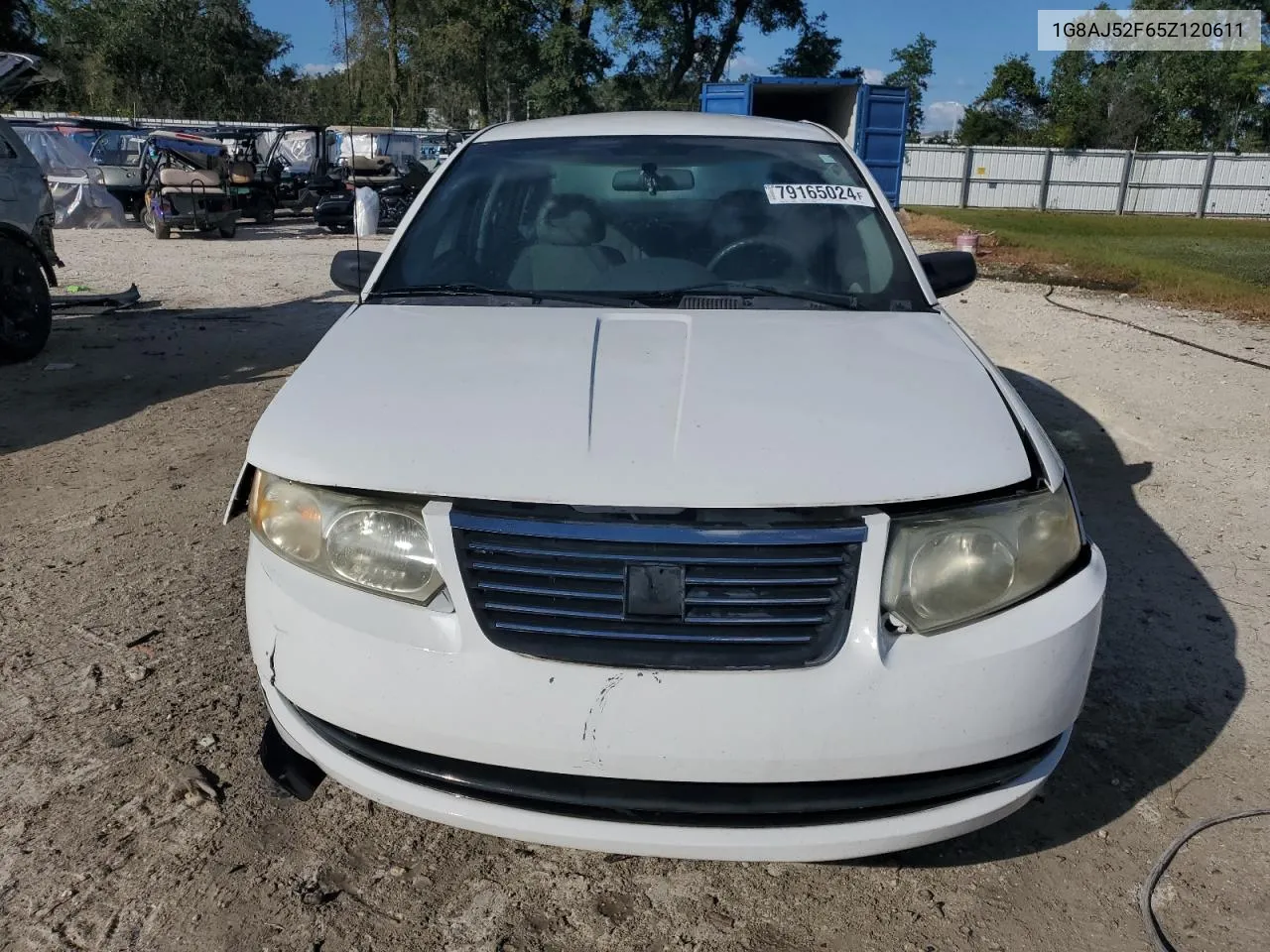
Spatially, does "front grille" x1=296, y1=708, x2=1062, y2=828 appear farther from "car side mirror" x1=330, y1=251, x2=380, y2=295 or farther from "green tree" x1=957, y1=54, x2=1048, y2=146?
"green tree" x1=957, y1=54, x2=1048, y2=146

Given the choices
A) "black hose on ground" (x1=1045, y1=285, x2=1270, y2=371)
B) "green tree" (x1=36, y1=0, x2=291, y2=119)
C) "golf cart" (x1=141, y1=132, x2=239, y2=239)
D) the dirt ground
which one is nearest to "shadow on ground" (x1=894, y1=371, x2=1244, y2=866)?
the dirt ground

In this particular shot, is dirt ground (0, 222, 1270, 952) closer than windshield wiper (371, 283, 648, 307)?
Yes

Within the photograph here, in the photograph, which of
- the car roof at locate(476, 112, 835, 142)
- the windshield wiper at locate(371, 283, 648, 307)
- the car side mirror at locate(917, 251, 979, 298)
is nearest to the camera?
the windshield wiper at locate(371, 283, 648, 307)

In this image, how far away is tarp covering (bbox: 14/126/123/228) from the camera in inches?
663

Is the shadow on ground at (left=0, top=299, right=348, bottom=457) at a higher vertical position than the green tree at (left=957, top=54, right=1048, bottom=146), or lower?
lower

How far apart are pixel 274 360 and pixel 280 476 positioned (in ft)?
18.4

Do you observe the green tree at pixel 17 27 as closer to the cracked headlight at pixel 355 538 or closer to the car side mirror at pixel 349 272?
the car side mirror at pixel 349 272

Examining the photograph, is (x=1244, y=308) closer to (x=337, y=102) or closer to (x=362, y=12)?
(x=362, y=12)

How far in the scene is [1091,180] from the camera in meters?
32.3

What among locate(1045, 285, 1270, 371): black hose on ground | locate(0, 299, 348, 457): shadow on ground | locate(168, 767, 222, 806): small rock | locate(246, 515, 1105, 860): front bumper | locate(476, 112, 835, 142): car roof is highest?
locate(476, 112, 835, 142): car roof

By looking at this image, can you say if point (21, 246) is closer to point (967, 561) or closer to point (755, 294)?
point (755, 294)

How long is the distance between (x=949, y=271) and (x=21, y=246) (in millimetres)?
6765

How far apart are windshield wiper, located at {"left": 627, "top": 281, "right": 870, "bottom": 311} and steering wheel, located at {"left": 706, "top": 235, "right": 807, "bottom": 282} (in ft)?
0.52

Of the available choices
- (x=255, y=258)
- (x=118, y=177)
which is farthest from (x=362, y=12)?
(x=255, y=258)
